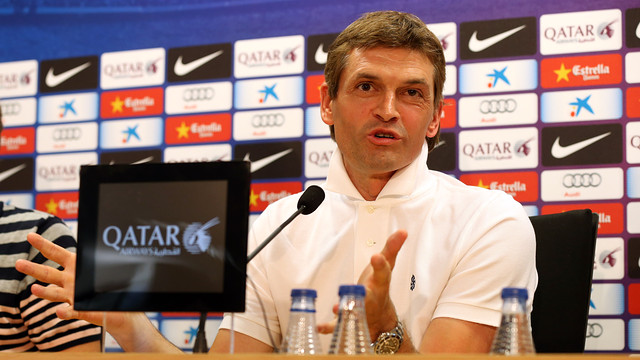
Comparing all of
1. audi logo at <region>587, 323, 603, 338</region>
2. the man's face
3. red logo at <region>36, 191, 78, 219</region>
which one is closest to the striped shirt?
red logo at <region>36, 191, 78, 219</region>

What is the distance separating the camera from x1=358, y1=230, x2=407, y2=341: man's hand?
3.84 ft

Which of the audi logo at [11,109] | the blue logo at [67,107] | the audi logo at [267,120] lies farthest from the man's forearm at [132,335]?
the audi logo at [11,109]

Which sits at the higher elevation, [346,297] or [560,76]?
[560,76]

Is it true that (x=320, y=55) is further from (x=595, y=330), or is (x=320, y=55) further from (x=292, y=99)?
(x=595, y=330)

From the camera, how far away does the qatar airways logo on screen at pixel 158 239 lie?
1087 millimetres

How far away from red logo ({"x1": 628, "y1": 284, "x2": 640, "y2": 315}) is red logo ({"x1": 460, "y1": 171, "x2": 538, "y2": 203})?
1.25ft

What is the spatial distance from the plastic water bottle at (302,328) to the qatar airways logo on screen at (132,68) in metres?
1.84

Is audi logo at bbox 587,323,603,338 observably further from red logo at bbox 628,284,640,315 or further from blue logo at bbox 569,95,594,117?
blue logo at bbox 569,95,594,117

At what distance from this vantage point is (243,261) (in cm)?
106

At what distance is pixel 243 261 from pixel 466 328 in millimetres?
636

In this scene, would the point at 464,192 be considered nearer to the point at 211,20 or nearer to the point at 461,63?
the point at 461,63

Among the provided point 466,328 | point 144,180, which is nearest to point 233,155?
point 466,328

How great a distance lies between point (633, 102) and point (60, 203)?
1.99 m

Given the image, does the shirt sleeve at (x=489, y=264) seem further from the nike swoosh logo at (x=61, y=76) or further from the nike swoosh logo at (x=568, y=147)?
the nike swoosh logo at (x=61, y=76)
